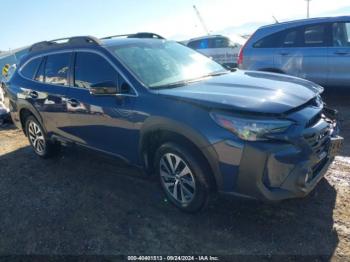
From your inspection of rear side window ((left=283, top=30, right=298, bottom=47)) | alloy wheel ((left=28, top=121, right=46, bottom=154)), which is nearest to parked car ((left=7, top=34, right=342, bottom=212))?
alloy wheel ((left=28, top=121, right=46, bottom=154))

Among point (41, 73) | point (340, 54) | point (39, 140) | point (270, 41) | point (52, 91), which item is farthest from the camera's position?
point (270, 41)

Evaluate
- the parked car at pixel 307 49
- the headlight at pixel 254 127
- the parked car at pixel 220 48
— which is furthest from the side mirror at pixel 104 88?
the parked car at pixel 220 48

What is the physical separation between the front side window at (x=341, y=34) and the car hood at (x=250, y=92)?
11.7 ft

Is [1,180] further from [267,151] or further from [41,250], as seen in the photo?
[267,151]

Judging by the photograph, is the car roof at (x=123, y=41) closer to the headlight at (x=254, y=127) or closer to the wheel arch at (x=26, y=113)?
the wheel arch at (x=26, y=113)

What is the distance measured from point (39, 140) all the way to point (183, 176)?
10.5 ft

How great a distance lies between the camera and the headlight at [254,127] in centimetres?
279

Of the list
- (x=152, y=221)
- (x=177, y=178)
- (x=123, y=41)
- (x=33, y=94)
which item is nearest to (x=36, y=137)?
(x=33, y=94)

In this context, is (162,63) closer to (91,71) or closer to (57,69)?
(91,71)

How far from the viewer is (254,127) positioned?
2795 millimetres

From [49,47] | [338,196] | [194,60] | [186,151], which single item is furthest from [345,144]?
[49,47]

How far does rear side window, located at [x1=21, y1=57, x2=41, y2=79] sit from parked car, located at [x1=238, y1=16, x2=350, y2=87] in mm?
4494

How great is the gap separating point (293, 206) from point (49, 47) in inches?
157

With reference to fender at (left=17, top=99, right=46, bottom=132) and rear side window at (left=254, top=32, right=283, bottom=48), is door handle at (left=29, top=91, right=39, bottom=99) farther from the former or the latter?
rear side window at (left=254, top=32, right=283, bottom=48)
